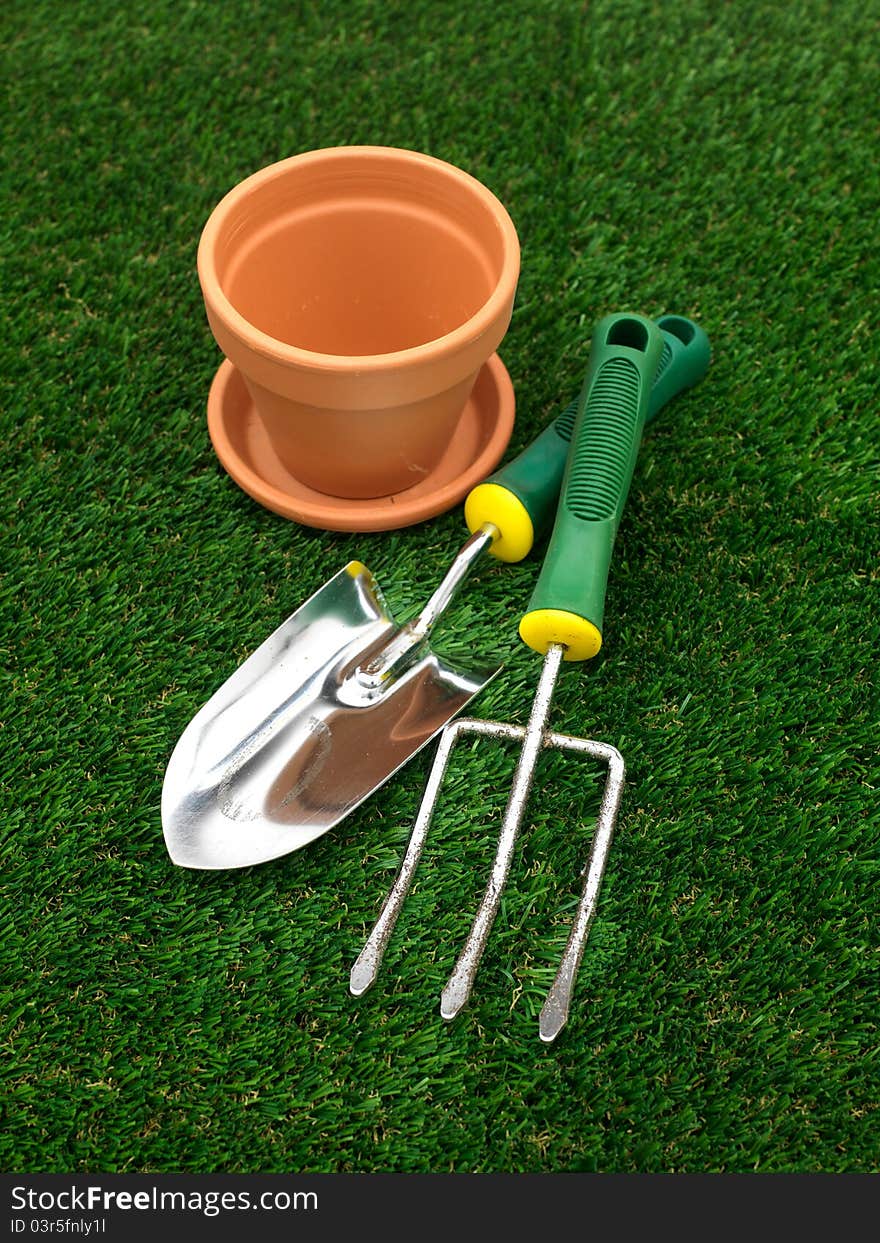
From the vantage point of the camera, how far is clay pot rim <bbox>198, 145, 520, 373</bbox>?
53.4 inches

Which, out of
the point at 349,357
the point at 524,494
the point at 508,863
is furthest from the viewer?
the point at 524,494

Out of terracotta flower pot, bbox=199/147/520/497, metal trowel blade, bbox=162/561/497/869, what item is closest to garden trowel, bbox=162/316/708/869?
metal trowel blade, bbox=162/561/497/869

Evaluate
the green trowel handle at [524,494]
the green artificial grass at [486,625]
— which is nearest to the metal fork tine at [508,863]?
the green artificial grass at [486,625]

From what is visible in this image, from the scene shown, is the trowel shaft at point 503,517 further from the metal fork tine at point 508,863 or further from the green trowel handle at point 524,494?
the metal fork tine at point 508,863

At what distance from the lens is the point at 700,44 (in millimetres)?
2254

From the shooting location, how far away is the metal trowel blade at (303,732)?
1.40 meters

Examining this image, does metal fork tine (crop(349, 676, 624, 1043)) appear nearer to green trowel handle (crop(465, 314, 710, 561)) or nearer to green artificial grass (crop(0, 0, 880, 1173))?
green artificial grass (crop(0, 0, 880, 1173))

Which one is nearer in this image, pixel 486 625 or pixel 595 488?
pixel 595 488

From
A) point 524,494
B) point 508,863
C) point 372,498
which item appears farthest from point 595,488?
point 508,863

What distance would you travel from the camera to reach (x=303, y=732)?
4.86 ft

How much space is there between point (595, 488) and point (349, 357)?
0.36 m

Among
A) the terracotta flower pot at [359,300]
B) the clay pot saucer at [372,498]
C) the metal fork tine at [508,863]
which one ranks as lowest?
the metal fork tine at [508,863]

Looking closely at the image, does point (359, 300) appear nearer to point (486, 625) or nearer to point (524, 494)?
point (524, 494)

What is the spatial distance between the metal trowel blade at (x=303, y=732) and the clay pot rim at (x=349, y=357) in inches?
12.6
